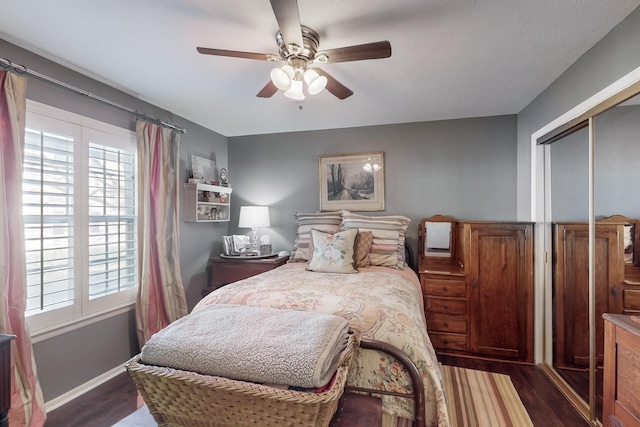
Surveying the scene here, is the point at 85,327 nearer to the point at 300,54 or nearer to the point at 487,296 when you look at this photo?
the point at 300,54

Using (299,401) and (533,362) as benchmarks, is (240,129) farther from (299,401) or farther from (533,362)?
(533,362)

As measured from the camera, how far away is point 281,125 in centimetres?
353

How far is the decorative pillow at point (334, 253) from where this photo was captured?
254cm

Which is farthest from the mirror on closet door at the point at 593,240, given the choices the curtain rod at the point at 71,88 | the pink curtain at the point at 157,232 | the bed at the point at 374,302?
the curtain rod at the point at 71,88

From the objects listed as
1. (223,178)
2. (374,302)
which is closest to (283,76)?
(374,302)

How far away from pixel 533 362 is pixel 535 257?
94 centimetres

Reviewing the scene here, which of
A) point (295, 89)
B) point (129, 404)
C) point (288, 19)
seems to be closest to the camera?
point (288, 19)

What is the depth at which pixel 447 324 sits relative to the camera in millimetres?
2768

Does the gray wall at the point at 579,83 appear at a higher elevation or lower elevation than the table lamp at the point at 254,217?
higher

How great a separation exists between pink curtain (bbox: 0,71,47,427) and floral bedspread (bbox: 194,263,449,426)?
3.43 feet

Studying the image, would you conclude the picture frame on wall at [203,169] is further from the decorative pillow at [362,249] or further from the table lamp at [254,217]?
the decorative pillow at [362,249]

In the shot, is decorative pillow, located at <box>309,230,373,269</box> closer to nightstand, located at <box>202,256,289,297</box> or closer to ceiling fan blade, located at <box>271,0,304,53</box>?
nightstand, located at <box>202,256,289,297</box>

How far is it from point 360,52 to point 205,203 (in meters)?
2.47

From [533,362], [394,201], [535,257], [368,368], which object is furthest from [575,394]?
[394,201]
